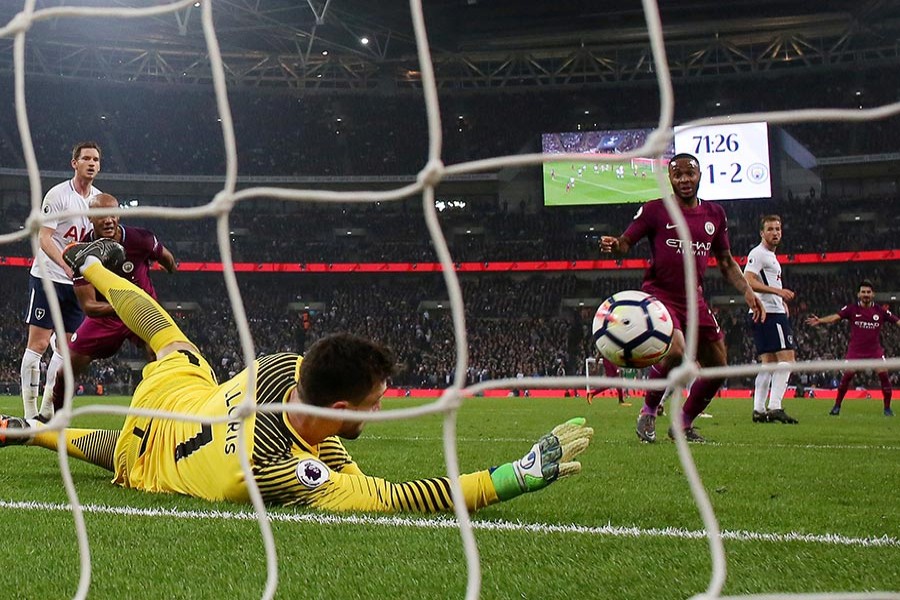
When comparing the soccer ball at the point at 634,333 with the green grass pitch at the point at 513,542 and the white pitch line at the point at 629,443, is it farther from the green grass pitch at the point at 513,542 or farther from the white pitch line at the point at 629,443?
the white pitch line at the point at 629,443

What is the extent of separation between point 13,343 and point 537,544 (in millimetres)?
28621

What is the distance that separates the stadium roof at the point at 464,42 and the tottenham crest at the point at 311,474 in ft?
72.5

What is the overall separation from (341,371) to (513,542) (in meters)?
0.74

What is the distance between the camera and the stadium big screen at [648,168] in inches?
996

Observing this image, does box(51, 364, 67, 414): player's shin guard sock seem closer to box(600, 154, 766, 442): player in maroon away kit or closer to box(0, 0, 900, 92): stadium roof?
box(600, 154, 766, 442): player in maroon away kit

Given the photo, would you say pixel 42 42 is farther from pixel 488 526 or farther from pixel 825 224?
pixel 488 526

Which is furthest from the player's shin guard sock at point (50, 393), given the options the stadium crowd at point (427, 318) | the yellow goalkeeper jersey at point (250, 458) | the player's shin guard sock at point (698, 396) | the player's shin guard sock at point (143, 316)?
the stadium crowd at point (427, 318)

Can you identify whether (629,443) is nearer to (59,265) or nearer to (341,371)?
(341,371)

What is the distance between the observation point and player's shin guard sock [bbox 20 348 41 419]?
6727mm

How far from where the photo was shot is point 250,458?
3088 millimetres

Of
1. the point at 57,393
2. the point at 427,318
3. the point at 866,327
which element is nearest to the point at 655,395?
the point at 57,393

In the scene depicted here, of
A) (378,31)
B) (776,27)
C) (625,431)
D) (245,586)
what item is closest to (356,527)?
(245,586)

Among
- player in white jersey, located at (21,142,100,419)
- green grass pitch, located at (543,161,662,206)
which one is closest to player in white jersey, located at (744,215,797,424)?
player in white jersey, located at (21,142,100,419)

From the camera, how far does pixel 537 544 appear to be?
258 cm
